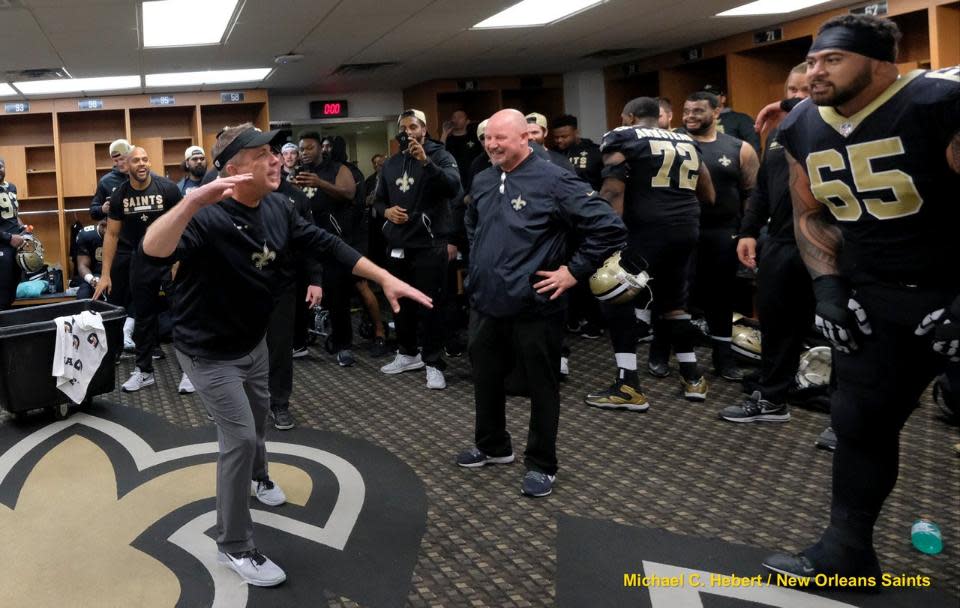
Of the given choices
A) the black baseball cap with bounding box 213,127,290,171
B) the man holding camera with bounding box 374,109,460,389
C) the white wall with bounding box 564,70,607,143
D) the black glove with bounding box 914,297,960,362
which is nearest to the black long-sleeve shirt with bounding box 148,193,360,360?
the black baseball cap with bounding box 213,127,290,171

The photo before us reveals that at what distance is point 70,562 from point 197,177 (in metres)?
4.10

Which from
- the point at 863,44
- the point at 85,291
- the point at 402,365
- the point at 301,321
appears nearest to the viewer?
the point at 863,44

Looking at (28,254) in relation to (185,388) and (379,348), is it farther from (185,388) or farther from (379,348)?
(379,348)

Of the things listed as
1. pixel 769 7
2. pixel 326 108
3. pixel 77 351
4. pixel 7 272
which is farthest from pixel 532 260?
pixel 326 108

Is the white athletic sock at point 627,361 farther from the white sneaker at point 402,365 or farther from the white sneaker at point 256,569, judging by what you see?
the white sneaker at point 256,569

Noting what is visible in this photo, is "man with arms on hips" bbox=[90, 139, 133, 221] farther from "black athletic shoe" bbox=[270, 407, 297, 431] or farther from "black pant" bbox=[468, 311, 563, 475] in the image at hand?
"black pant" bbox=[468, 311, 563, 475]

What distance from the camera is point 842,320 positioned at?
2.12 metres

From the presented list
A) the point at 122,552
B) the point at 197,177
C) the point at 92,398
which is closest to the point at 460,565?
the point at 122,552

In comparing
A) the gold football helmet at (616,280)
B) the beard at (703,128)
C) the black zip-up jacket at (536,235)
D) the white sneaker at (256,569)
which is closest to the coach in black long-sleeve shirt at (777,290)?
the beard at (703,128)

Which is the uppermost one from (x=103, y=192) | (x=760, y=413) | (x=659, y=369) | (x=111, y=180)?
(x=111, y=180)

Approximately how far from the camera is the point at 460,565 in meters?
2.58

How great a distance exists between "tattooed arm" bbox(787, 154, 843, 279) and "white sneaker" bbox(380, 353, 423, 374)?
3274mm

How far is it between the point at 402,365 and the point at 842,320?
3497mm

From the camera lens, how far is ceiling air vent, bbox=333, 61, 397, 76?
8445 mm
